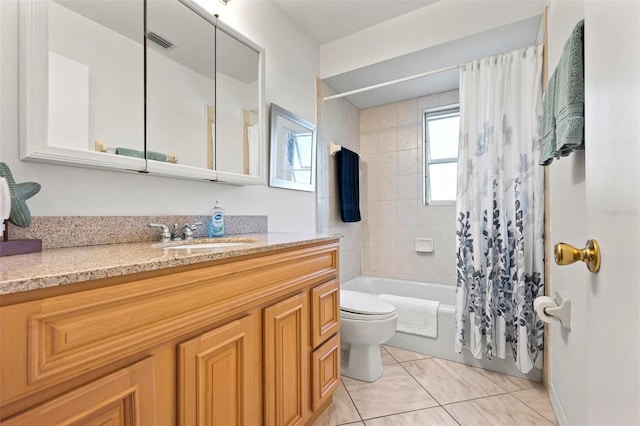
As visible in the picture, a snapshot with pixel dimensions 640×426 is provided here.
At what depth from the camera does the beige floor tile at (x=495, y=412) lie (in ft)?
4.78

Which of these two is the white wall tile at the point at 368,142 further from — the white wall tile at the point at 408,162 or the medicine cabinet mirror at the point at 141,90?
the medicine cabinet mirror at the point at 141,90

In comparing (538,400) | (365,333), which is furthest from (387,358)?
(538,400)

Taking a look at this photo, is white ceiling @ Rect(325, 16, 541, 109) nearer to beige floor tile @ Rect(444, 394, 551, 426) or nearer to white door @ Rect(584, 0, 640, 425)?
white door @ Rect(584, 0, 640, 425)

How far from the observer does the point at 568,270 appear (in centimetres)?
129

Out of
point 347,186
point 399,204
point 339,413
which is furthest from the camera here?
point 399,204

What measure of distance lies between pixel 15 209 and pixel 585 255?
142 cm

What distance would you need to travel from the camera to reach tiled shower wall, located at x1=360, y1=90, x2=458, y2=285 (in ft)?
9.26

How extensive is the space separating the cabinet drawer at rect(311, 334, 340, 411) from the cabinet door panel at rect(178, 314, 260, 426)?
0.37 metres

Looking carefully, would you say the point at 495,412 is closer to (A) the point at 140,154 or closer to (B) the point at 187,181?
(B) the point at 187,181

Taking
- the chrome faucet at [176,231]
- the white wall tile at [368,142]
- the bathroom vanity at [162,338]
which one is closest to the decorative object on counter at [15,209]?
the bathroom vanity at [162,338]

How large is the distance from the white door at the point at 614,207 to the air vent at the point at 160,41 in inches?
58.2

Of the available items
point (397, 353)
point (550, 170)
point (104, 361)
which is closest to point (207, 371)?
point (104, 361)

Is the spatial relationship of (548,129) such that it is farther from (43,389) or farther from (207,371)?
(43,389)

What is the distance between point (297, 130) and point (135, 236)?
52.7 inches
